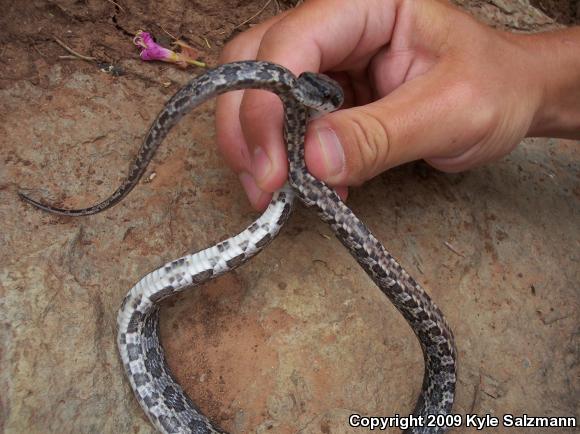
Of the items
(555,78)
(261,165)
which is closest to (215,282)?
(261,165)

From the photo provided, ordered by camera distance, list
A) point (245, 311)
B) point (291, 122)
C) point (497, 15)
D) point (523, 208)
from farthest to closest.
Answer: point (497, 15) → point (523, 208) → point (245, 311) → point (291, 122)

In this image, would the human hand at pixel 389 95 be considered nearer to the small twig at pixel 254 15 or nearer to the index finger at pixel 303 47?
the index finger at pixel 303 47

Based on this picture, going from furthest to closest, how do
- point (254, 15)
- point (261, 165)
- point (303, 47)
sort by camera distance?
point (254, 15), point (303, 47), point (261, 165)

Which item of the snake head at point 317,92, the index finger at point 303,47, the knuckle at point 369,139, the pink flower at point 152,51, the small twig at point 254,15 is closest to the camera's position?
the snake head at point 317,92

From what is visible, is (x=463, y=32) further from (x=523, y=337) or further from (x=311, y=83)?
(x=523, y=337)

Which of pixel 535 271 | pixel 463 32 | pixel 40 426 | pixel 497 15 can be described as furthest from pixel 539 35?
pixel 40 426

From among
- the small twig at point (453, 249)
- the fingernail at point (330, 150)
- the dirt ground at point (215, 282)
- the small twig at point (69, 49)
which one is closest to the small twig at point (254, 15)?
the dirt ground at point (215, 282)

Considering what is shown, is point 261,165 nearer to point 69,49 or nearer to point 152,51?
point 152,51
